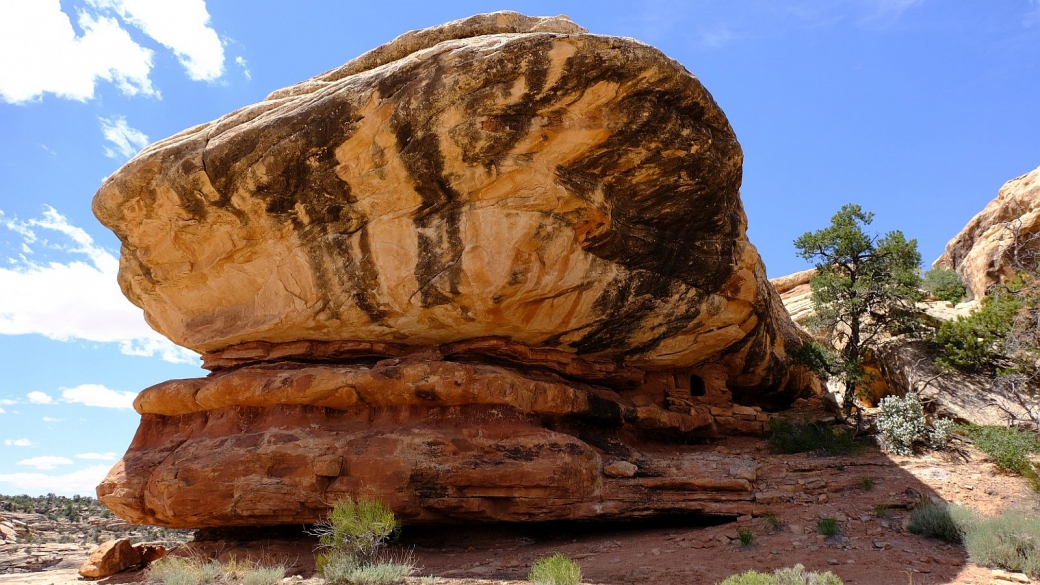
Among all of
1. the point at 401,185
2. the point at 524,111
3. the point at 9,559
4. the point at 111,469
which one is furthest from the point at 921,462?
the point at 9,559

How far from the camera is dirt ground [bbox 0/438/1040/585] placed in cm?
796

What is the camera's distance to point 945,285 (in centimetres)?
2567

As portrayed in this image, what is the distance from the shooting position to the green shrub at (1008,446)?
35.4 feet

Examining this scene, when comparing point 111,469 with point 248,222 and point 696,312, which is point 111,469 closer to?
point 248,222

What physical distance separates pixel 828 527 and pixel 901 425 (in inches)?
186

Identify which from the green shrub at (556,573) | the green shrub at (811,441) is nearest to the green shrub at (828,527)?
the green shrub at (811,441)

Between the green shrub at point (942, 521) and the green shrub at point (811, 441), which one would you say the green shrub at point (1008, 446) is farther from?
the green shrub at point (942, 521)

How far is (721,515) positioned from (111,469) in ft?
33.2

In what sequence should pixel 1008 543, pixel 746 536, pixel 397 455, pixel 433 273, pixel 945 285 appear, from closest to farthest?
pixel 1008 543, pixel 746 536, pixel 397 455, pixel 433 273, pixel 945 285

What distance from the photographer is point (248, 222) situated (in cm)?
1028

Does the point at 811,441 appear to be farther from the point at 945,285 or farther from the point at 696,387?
the point at 945,285

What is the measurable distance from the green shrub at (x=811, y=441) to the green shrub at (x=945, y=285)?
1277cm

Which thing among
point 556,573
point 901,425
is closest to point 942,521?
point 901,425

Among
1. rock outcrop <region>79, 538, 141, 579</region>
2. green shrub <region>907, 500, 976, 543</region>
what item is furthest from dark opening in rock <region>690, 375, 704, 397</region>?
rock outcrop <region>79, 538, 141, 579</region>
